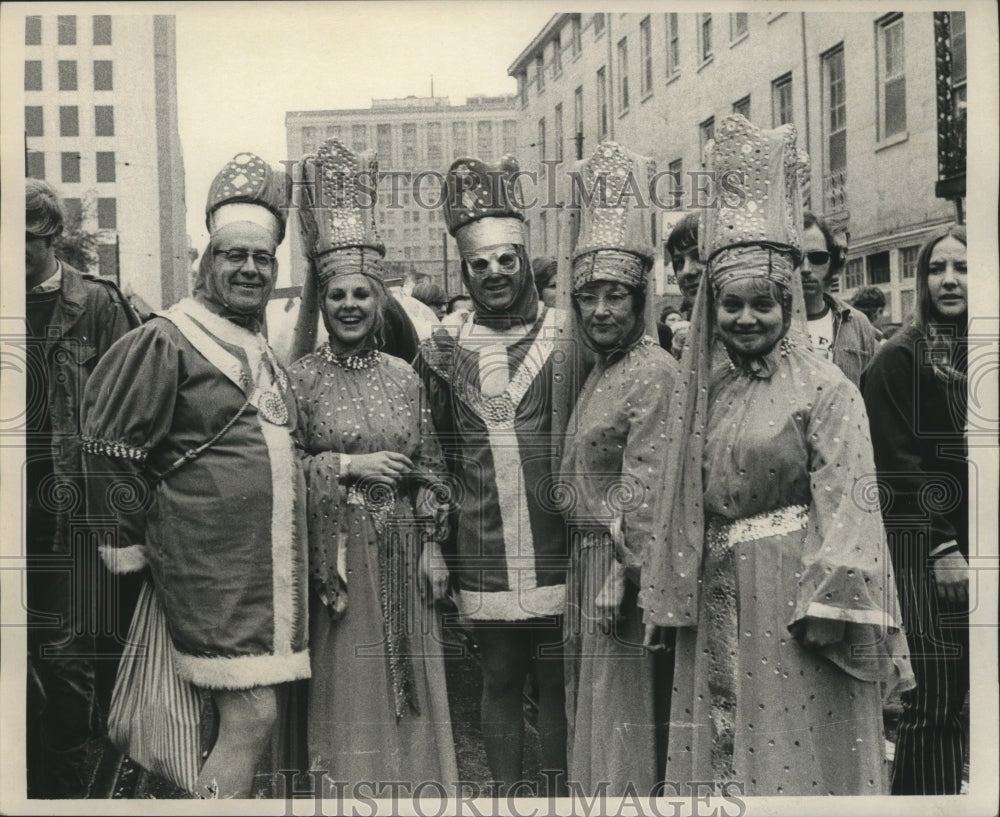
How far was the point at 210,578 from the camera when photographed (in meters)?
4.09

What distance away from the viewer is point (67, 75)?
4.54 meters

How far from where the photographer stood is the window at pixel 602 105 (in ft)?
15.3

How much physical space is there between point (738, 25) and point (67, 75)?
8.31ft

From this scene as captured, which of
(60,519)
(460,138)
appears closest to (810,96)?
(460,138)

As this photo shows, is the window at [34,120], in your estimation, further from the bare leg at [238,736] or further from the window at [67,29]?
the bare leg at [238,736]

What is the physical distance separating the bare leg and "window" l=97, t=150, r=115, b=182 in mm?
1955

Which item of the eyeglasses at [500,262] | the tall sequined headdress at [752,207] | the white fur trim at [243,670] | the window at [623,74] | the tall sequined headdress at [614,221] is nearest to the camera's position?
the tall sequined headdress at [752,207]

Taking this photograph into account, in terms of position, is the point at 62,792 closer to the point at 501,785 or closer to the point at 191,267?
the point at 501,785

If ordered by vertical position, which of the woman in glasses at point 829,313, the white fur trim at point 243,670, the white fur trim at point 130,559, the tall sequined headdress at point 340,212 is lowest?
the white fur trim at point 243,670

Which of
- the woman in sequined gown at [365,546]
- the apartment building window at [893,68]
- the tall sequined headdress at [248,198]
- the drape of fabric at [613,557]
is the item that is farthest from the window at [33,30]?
the apartment building window at [893,68]

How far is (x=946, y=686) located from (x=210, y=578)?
8.83ft

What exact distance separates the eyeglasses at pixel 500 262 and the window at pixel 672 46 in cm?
102

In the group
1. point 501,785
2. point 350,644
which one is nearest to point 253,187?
point 350,644

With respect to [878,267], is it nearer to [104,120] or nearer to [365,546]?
[365,546]
